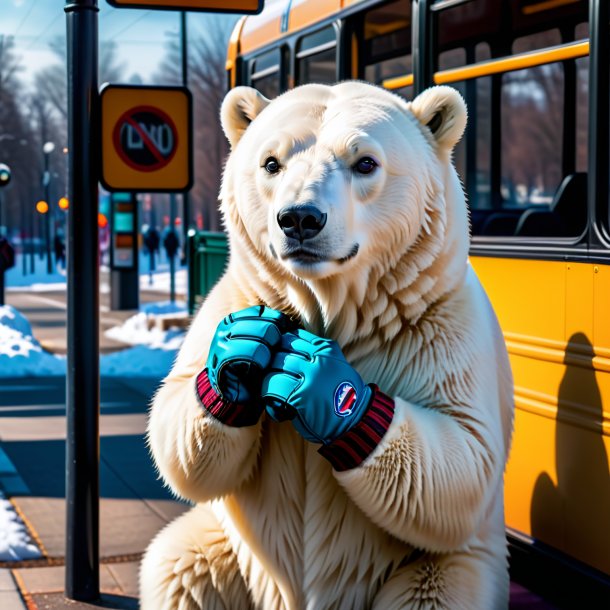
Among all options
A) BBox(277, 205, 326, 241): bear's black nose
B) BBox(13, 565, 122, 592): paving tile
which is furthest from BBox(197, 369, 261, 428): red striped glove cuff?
BBox(13, 565, 122, 592): paving tile

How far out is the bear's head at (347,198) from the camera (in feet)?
8.13

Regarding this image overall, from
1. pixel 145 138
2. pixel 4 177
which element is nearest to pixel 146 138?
pixel 145 138

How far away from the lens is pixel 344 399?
2445 millimetres

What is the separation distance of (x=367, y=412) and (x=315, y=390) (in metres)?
0.17

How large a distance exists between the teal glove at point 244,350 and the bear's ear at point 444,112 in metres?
0.61

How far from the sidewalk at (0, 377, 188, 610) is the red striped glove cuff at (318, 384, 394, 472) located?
2.29 m

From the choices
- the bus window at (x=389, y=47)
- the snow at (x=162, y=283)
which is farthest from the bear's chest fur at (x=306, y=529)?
the snow at (x=162, y=283)

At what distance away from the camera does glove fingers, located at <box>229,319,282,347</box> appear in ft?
8.15

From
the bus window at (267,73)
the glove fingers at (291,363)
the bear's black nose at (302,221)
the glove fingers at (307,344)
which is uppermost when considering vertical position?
the bus window at (267,73)

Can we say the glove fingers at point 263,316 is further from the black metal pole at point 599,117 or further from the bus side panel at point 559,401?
the black metal pole at point 599,117

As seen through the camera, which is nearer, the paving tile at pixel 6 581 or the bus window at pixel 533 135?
the paving tile at pixel 6 581

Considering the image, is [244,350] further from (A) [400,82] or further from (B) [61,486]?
(B) [61,486]

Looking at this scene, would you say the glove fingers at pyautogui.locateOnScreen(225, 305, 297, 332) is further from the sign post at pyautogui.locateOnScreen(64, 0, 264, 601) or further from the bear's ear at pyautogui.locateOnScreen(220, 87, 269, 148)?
the sign post at pyautogui.locateOnScreen(64, 0, 264, 601)

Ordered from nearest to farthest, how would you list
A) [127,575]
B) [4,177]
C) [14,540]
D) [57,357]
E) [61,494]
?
[127,575], [14,540], [61,494], [57,357], [4,177]
